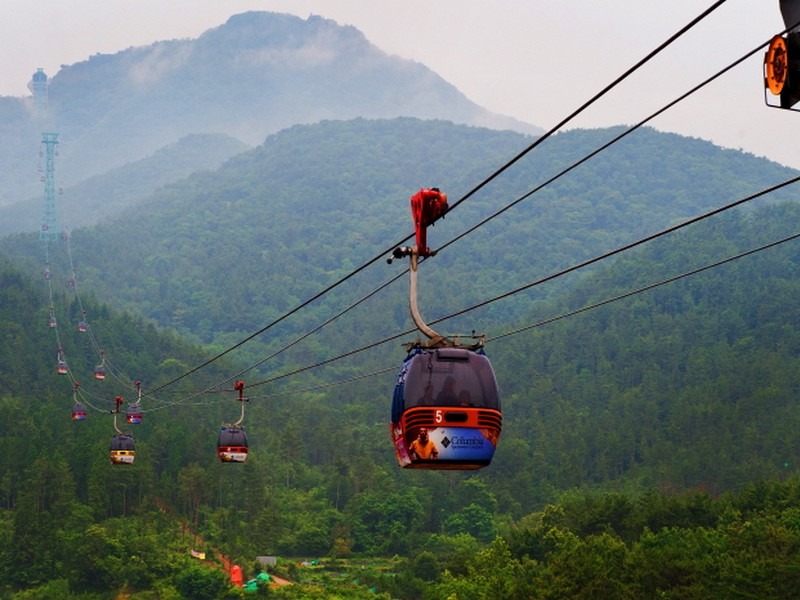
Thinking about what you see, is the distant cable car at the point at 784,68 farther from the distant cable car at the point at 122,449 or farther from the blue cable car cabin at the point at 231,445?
the distant cable car at the point at 122,449

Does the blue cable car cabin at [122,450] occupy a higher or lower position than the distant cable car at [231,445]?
higher

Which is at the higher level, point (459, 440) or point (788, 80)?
point (788, 80)

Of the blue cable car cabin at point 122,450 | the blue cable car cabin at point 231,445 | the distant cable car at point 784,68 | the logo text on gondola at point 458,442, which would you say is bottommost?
the logo text on gondola at point 458,442

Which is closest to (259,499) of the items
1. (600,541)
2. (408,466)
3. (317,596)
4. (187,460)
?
(187,460)

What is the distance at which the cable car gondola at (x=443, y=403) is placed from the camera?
Result: 22.1 metres

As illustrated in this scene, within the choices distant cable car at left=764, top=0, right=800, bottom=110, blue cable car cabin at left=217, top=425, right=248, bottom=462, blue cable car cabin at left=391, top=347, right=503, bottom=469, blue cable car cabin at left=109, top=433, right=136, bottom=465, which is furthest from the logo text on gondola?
blue cable car cabin at left=109, top=433, right=136, bottom=465

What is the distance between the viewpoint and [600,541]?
117 metres

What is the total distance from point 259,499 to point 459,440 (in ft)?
513

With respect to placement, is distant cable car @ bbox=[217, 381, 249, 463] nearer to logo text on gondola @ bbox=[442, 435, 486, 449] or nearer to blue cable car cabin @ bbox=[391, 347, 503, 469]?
blue cable car cabin @ bbox=[391, 347, 503, 469]

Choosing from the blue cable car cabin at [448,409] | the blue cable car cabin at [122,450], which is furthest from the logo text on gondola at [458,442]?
the blue cable car cabin at [122,450]

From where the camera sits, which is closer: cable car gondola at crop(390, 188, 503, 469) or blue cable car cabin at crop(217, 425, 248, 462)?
cable car gondola at crop(390, 188, 503, 469)

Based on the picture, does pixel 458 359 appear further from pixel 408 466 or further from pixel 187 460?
pixel 187 460

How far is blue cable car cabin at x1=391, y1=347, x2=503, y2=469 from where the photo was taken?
870 inches

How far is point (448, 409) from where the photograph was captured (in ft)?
72.7
